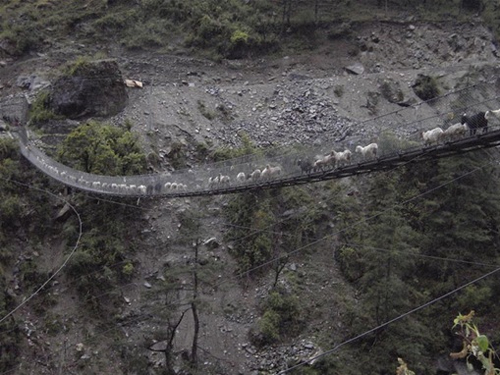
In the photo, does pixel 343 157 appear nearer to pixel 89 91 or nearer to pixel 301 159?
pixel 301 159

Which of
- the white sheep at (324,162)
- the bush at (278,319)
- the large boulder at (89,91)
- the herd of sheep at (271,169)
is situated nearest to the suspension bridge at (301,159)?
the herd of sheep at (271,169)

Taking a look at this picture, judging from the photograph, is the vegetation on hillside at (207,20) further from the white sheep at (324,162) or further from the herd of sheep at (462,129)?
the herd of sheep at (462,129)

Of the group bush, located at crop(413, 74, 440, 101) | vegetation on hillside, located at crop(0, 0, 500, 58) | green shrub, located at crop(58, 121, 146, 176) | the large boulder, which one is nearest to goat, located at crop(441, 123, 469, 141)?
green shrub, located at crop(58, 121, 146, 176)

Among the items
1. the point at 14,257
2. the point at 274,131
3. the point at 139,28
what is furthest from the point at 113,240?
the point at 139,28

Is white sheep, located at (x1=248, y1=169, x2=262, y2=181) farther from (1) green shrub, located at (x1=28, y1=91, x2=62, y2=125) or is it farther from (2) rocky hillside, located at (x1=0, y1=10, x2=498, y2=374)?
(1) green shrub, located at (x1=28, y1=91, x2=62, y2=125)

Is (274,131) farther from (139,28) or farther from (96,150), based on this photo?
(139,28)

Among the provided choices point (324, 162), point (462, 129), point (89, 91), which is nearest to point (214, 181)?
point (324, 162)
